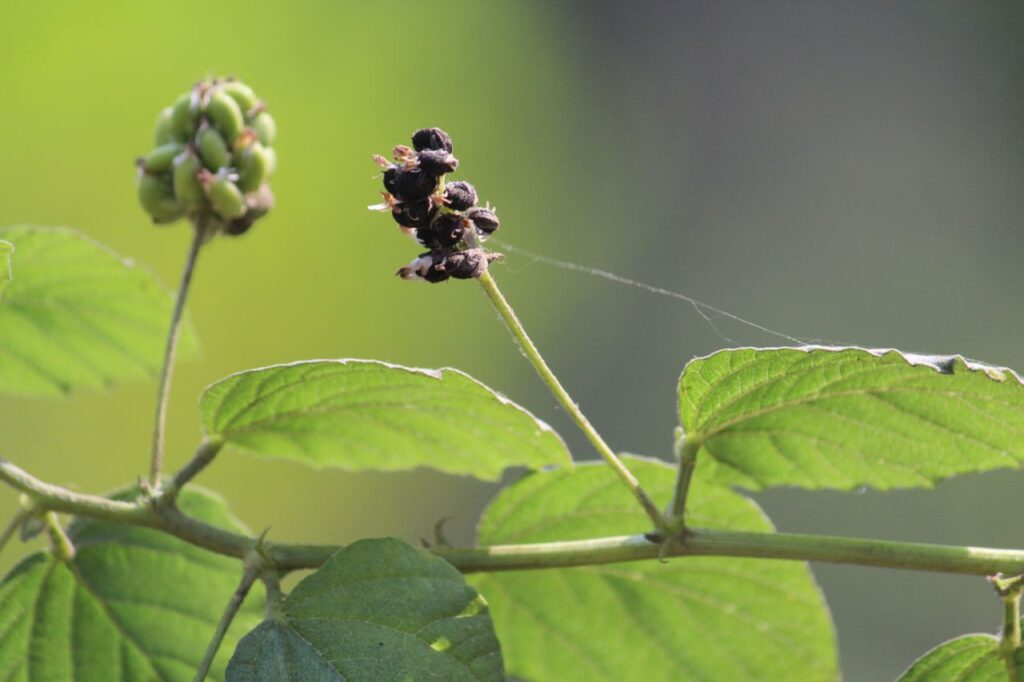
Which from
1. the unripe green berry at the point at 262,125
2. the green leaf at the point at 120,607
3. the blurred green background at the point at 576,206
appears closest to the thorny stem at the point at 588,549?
the green leaf at the point at 120,607

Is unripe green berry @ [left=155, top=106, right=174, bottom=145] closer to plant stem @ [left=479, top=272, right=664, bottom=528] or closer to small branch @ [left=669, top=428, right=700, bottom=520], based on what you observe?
plant stem @ [left=479, top=272, right=664, bottom=528]

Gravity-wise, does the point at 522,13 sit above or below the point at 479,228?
above

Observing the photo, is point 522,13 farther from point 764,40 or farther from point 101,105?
point 101,105

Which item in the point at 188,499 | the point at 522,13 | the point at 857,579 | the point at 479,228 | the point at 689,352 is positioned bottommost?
the point at 857,579

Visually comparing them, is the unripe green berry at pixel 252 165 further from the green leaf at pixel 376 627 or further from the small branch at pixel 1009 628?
the small branch at pixel 1009 628

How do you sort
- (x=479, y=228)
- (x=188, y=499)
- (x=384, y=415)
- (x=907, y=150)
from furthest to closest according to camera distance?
(x=907, y=150) < (x=188, y=499) < (x=384, y=415) < (x=479, y=228)

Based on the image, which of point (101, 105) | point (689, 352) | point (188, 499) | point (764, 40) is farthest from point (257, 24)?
point (188, 499)

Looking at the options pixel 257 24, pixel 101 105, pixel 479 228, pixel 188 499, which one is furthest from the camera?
pixel 257 24

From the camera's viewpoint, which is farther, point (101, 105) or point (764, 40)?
point (764, 40)
